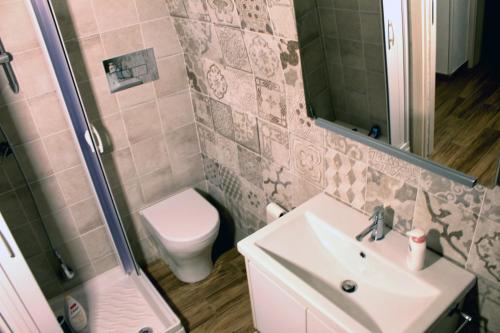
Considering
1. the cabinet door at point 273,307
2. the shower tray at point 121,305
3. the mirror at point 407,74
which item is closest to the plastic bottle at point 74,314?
the shower tray at point 121,305

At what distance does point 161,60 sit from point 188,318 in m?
1.41

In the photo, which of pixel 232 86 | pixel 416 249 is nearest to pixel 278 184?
pixel 232 86

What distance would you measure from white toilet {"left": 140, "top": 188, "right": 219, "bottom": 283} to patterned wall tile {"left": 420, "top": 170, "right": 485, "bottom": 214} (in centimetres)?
129

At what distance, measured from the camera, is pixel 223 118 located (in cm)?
235

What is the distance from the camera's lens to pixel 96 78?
7.35 ft

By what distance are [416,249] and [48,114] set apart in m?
1.77

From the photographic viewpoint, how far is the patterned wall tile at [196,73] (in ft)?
7.75

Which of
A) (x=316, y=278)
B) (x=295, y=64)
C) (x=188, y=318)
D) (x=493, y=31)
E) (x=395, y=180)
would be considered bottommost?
(x=188, y=318)

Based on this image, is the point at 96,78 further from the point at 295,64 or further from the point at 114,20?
the point at 295,64

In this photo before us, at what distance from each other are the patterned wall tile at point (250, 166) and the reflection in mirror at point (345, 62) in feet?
1.91

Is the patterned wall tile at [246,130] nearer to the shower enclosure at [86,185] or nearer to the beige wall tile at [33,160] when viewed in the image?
the shower enclosure at [86,185]

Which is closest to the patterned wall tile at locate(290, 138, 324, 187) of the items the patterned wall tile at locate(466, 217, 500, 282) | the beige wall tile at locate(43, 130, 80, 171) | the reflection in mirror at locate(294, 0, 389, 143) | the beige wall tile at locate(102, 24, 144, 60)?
the reflection in mirror at locate(294, 0, 389, 143)

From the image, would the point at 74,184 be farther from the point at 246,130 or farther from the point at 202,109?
the point at 246,130

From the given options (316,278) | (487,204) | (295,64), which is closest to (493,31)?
(487,204)
